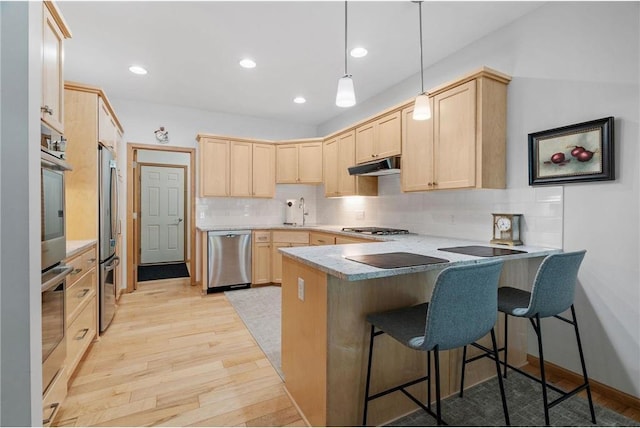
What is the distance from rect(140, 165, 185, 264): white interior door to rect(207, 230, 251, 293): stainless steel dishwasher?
9.41 feet

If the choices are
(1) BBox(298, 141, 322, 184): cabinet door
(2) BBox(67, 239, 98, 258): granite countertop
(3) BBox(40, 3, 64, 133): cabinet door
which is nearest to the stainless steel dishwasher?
(1) BBox(298, 141, 322, 184): cabinet door

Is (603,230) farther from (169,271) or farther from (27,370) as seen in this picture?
(169,271)

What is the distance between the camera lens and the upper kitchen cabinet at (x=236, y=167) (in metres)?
4.54

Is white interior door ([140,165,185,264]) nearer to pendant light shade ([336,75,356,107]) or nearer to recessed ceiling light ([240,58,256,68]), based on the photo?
recessed ceiling light ([240,58,256,68])

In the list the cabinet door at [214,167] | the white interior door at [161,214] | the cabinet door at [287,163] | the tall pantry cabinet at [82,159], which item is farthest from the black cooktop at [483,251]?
the white interior door at [161,214]

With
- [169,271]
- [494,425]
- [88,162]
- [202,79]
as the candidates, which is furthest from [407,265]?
[169,271]

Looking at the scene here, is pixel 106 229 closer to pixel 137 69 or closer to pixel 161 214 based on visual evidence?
pixel 137 69

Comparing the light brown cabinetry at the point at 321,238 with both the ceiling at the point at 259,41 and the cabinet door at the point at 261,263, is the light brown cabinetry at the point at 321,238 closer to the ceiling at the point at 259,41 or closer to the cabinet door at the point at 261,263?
the cabinet door at the point at 261,263

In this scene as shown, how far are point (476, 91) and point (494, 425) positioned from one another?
2305 mm

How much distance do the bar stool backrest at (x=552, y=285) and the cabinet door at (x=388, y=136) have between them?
6.12 feet

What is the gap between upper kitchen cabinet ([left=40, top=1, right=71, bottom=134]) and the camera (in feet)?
5.37

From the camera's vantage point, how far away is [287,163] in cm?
500

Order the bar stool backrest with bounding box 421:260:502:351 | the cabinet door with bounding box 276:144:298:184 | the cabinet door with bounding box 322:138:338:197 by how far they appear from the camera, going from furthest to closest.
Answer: the cabinet door with bounding box 276:144:298:184 → the cabinet door with bounding box 322:138:338:197 → the bar stool backrest with bounding box 421:260:502:351

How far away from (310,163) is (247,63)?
1.94 meters
